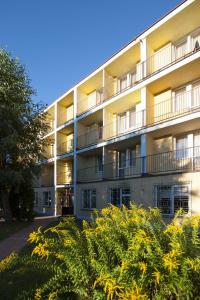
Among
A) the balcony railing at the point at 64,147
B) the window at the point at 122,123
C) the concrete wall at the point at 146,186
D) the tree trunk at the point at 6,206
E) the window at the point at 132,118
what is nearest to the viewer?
the concrete wall at the point at 146,186

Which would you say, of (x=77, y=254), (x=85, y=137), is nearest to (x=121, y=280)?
(x=77, y=254)

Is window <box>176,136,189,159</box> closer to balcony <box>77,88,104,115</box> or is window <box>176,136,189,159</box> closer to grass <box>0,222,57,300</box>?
balcony <box>77,88,104,115</box>

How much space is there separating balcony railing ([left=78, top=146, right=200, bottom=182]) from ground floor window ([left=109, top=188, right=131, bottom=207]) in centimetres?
136

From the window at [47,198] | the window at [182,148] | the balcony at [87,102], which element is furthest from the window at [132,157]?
the window at [47,198]

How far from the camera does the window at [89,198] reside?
2684 centimetres

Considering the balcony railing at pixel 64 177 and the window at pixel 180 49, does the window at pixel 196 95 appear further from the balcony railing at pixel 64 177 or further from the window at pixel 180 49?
the balcony railing at pixel 64 177

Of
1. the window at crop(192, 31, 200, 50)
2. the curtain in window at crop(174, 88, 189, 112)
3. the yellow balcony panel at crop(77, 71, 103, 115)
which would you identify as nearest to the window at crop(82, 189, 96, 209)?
the yellow balcony panel at crop(77, 71, 103, 115)

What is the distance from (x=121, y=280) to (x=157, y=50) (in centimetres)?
2051

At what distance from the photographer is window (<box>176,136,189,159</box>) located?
64.7 feet

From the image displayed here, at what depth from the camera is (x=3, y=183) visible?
75.2ft

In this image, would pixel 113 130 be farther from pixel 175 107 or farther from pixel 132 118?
pixel 175 107

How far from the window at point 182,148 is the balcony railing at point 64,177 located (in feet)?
52.3

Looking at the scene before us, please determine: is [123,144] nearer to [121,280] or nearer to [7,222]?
[7,222]

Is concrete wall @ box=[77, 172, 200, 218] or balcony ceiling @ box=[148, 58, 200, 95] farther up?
balcony ceiling @ box=[148, 58, 200, 95]
